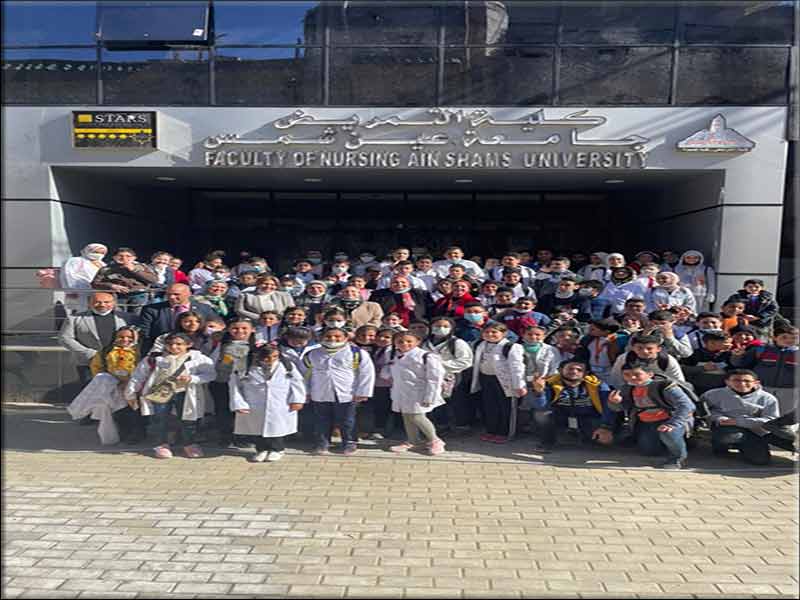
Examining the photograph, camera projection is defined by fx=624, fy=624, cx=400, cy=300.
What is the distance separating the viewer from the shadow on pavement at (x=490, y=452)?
19.6 feet

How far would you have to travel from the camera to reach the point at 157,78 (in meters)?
10.6

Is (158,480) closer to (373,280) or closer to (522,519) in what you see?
(522,519)

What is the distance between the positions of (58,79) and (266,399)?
801 centimetres

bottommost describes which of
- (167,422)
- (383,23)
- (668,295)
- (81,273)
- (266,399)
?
→ (167,422)

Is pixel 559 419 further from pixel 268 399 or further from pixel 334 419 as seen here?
pixel 268 399

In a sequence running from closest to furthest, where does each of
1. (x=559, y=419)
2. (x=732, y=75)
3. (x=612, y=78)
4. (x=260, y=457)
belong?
(x=260, y=457) < (x=559, y=419) < (x=732, y=75) < (x=612, y=78)

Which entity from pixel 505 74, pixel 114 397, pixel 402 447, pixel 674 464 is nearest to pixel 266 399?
pixel 402 447

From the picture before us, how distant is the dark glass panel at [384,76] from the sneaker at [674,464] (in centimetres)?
694

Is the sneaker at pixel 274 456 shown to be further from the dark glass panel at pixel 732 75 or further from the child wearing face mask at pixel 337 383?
the dark glass panel at pixel 732 75

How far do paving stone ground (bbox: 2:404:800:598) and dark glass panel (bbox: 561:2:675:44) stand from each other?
23.8ft

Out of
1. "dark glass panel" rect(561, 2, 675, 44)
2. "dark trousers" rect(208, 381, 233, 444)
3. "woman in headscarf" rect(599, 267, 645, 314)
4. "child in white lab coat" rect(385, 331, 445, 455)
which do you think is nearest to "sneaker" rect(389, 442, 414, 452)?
"child in white lab coat" rect(385, 331, 445, 455)

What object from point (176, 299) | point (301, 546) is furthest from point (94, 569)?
point (176, 299)

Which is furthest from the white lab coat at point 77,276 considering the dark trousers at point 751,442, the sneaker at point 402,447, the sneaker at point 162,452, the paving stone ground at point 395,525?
the dark trousers at point 751,442

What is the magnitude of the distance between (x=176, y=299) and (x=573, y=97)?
7170 mm
